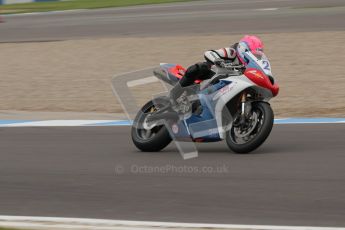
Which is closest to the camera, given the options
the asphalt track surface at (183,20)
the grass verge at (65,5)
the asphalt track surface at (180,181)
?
the asphalt track surface at (180,181)

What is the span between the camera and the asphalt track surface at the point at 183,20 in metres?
22.2

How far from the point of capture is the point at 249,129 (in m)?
8.73

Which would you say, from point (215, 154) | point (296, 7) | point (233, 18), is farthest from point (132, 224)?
point (296, 7)

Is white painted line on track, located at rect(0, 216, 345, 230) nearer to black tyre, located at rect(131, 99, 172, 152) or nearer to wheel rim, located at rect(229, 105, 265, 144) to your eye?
wheel rim, located at rect(229, 105, 265, 144)

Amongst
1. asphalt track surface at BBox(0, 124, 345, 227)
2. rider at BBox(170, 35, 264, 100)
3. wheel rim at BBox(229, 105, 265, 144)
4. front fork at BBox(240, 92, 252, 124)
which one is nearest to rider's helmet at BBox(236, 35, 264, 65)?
rider at BBox(170, 35, 264, 100)

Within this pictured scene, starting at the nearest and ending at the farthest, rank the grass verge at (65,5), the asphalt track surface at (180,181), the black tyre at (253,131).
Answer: the asphalt track surface at (180,181)
the black tyre at (253,131)
the grass verge at (65,5)

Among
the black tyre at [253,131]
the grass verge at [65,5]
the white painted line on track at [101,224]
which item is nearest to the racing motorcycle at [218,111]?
the black tyre at [253,131]

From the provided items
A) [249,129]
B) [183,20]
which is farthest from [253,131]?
[183,20]

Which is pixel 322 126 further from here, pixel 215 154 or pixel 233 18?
pixel 233 18

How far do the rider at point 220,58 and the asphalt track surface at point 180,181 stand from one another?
0.81m

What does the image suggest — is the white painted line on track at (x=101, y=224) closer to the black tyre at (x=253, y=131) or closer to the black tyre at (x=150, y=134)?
the black tyre at (x=253, y=131)

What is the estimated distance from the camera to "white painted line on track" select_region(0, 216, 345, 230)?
19.6 ft

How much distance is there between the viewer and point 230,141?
8.92 metres

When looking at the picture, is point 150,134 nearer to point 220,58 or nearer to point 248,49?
point 220,58
